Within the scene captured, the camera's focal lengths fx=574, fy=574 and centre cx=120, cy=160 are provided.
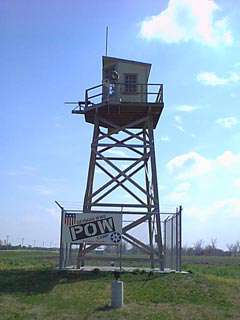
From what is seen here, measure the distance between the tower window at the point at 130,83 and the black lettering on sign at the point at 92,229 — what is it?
7400 mm

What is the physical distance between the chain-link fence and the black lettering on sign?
2.91m

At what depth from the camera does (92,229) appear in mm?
25484

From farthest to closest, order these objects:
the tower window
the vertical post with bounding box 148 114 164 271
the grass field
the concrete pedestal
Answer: the tower window
the vertical post with bounding box 148 114 164 271
the concrete pedestal
the grass field

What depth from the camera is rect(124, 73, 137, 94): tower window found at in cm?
2942

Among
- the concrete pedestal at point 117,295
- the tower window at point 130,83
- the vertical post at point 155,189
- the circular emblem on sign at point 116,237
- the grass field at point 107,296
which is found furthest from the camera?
the tower window at point 130,83

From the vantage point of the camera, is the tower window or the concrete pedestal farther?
the tower window

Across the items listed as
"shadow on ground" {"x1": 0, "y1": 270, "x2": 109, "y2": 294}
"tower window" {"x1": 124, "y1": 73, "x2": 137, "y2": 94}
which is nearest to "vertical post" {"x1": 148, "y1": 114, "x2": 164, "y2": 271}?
"tower window" {"x1": 124, "y1": 73, "x2": 137, "y2": 94}

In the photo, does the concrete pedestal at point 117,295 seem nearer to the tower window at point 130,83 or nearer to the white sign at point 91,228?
the white sign at point 91,228

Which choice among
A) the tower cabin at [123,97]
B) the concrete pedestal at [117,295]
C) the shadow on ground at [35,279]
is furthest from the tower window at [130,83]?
the concrete pedestal at [117,295]

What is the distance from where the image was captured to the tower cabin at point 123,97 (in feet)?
94.2

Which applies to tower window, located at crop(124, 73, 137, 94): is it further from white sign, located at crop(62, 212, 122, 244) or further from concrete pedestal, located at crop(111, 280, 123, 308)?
concrete pedestal, located at crop(111, 280, 123, 308)

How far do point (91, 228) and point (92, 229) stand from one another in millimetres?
63

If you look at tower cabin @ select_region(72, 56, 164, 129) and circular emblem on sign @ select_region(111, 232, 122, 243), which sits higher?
tower cabin @ select_region(72, 56, 164, 129)

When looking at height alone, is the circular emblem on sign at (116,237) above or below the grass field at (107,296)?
above
